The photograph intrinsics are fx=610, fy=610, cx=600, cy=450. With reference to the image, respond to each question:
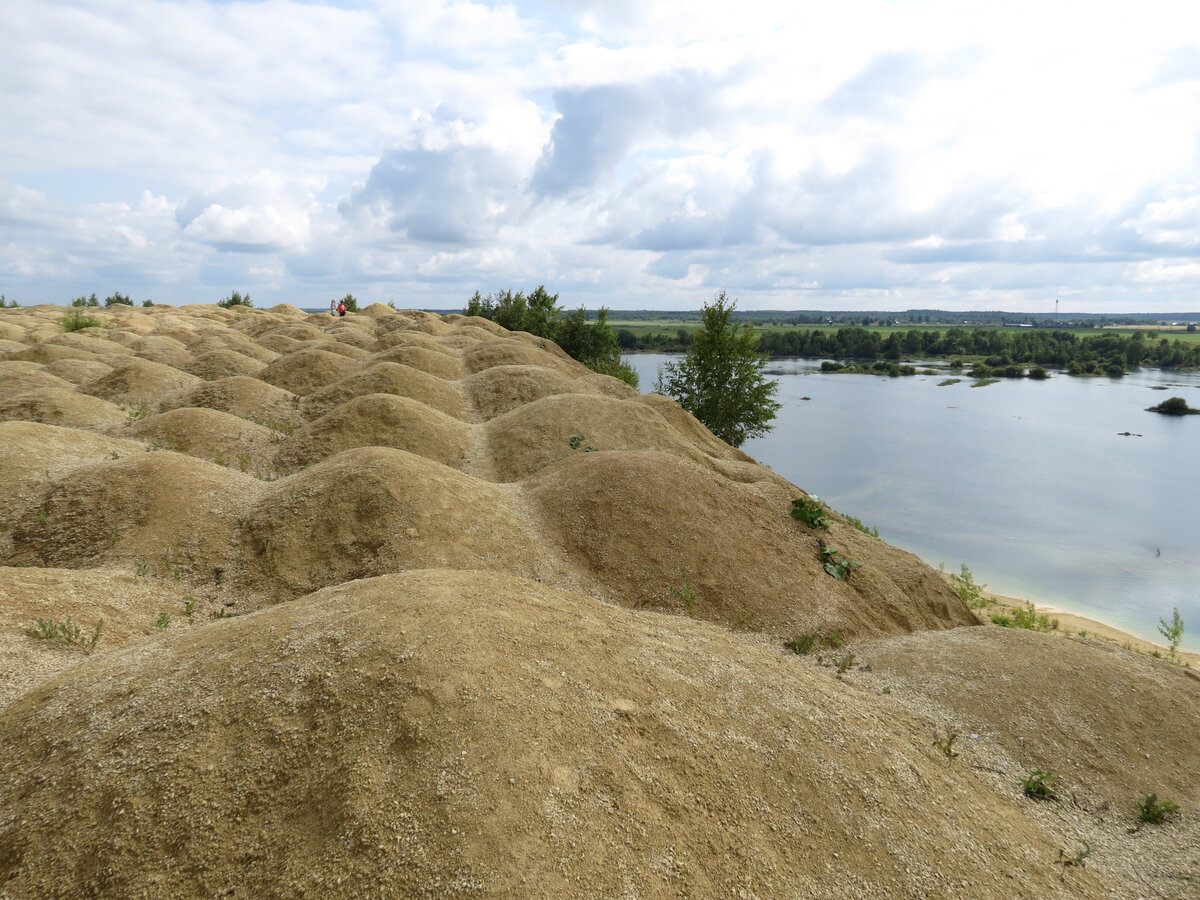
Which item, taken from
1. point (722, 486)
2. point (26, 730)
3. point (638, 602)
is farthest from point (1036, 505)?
point (26, 730)

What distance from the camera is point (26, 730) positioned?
7797 mm

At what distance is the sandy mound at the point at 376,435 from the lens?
27.1m

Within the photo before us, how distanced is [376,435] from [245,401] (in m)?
11.5

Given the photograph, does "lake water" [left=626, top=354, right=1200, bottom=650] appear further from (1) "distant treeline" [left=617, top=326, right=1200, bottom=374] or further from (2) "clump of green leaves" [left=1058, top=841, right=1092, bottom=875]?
(1) "distant treeline" [left=617, top=326, right=1200, bottom=374]

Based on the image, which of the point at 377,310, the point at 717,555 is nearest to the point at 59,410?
the point at 717,555

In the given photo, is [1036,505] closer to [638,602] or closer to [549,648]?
[638,602]

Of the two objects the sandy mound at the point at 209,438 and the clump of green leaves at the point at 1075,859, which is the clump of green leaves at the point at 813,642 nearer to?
the clump of green leaves at the point at 1075,859

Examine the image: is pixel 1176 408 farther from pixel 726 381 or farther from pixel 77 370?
pixel 77 370

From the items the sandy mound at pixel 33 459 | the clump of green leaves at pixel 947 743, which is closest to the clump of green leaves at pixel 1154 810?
the clump of green leaves at pixel 947 743

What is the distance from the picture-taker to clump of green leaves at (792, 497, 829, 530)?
68.1 ft

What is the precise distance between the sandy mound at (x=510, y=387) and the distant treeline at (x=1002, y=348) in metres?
87.1

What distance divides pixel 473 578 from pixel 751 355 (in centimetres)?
4369

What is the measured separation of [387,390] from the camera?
36.4m

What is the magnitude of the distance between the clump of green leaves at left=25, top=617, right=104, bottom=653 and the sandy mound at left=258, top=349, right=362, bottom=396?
3004cm
